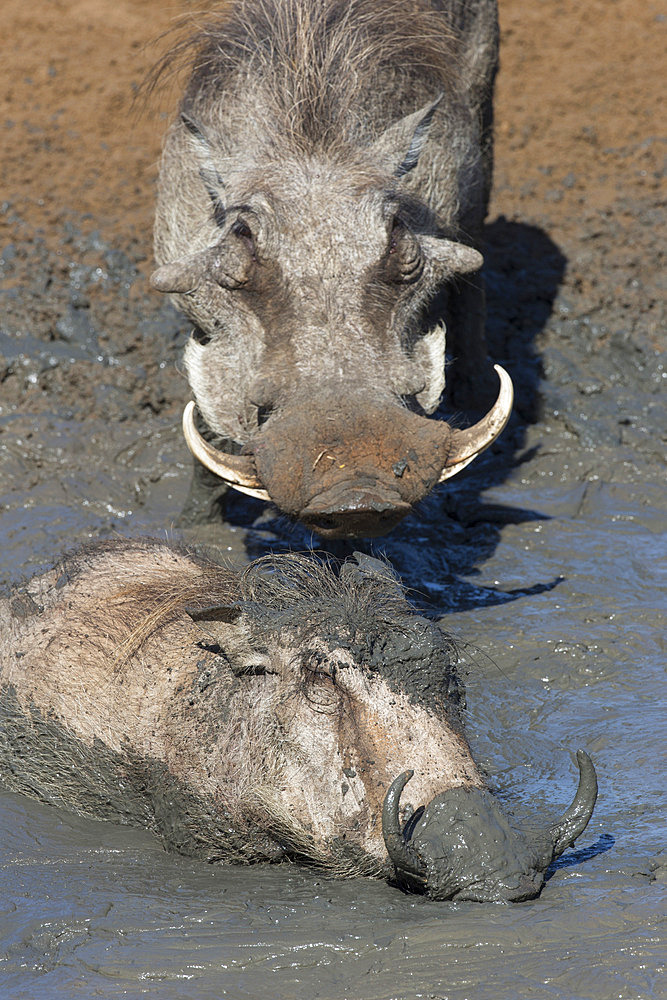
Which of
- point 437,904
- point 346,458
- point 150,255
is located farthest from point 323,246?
point 150,255

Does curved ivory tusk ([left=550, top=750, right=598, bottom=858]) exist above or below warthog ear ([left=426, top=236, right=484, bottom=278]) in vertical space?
below

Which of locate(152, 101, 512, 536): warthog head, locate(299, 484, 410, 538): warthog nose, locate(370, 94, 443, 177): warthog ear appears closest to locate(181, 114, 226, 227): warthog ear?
locate(152, 101, 512, 536): warthog head

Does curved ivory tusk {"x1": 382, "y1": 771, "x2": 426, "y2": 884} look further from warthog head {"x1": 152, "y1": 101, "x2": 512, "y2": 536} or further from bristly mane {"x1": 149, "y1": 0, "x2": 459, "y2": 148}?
bristly mane {"x1": 149, "y1": 0, "x2": 459, "y2": 148}

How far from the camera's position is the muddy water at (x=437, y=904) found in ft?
8.82

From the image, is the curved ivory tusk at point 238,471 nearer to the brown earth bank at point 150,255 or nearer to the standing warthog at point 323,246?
the standing warthog at point 323,246

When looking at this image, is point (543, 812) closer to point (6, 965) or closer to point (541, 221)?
point (6, 965)

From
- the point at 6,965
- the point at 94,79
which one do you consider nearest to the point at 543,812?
the point at 6,965

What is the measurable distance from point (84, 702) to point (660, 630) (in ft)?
7.03

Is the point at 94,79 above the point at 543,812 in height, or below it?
above

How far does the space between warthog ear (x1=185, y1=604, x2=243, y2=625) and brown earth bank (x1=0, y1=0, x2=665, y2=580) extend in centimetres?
242

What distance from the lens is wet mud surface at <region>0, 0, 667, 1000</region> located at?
279cm

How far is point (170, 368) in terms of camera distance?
270 inches

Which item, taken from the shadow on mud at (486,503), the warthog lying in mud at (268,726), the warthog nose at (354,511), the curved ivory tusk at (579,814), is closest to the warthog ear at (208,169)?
the shadow on mud at (486,503)

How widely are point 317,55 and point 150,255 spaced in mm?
2464
